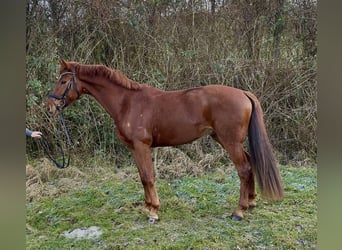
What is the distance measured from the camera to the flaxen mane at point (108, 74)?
195 cm

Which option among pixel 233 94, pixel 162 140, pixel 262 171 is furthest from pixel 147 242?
pixel 233 94

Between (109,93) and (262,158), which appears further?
(109,93)

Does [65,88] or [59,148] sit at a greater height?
[65,88]

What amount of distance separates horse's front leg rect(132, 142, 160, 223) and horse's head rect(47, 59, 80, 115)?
1.42ft

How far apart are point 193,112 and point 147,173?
0.40 m

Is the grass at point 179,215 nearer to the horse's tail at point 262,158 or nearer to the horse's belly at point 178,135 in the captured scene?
the horse's tail at point 262,158

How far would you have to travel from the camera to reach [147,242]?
1.86m

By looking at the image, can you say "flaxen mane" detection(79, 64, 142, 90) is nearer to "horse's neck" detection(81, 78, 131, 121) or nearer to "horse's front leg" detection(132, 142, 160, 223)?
"horse's neck" detection(81, 78, 131, 121)

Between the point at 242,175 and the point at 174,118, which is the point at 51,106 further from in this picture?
the point at 242,175

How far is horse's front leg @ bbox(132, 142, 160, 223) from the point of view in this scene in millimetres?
1902

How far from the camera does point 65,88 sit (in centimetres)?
195

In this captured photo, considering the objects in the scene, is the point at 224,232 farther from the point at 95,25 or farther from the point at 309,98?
Result: the point at 95,25

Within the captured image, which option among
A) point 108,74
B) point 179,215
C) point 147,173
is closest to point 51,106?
point 108,74

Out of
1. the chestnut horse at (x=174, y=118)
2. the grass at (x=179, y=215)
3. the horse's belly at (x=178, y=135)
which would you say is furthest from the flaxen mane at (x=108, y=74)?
the grass at (x=179, y=215)
